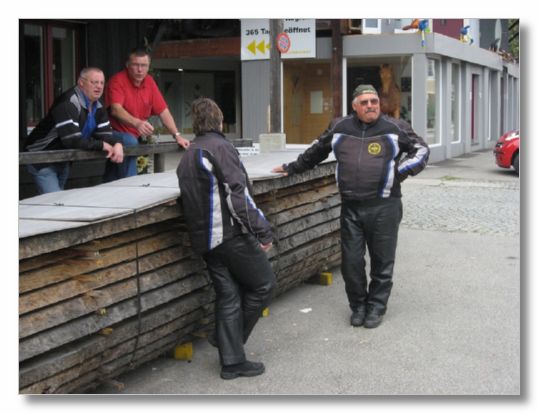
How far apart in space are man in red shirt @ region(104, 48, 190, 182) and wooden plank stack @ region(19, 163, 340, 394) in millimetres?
1743

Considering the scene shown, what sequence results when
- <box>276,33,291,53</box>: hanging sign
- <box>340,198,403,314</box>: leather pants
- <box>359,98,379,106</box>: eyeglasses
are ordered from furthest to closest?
<box>276,33,291,53</box>: hanging sign, <box>340,198,403,314</box>: leather pants, <box>359,98,379,106</box>: eyeglasses

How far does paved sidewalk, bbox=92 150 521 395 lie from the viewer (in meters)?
5.08

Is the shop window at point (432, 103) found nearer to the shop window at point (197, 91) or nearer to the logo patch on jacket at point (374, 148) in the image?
the shop window at point (197, 91)

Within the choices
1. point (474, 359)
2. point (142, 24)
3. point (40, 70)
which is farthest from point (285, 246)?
point (142, 24)

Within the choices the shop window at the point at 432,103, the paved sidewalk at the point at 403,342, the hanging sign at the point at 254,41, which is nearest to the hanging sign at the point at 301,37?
the hanging sign at the point at 254,41

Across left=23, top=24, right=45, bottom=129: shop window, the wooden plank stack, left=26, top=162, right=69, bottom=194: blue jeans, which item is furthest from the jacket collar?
left=23, top=24, right=45, bottom=129: shop window

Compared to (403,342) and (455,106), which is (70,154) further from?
(455,106)

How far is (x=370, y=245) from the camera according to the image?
6.37 metres

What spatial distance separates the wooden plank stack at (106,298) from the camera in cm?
401

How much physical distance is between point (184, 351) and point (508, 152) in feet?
46.6

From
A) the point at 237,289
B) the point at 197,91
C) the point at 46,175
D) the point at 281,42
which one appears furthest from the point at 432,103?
the point at 237,289

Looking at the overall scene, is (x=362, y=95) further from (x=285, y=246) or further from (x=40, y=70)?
(x=40, y=70)

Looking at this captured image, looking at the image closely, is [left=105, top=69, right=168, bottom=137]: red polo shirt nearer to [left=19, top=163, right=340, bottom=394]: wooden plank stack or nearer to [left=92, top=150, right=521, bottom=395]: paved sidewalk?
[left=19, top=163, right=340, bottom=394]: wooden plank stack

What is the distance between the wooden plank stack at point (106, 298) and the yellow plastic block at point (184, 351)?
8 cm
